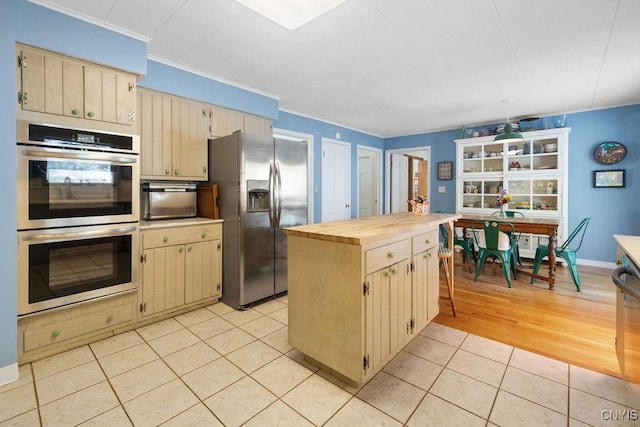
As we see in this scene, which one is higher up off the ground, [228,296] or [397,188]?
[397,188]

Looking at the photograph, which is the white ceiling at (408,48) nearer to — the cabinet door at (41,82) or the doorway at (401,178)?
the cabinet door at (41,82)

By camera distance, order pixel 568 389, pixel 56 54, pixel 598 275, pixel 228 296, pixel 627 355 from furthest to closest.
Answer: pixel 598 275 → pixel 228 296 → pixel 56 54 → pixel 568 389 → pixel 627 355

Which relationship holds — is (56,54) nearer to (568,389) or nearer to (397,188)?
(568,389)

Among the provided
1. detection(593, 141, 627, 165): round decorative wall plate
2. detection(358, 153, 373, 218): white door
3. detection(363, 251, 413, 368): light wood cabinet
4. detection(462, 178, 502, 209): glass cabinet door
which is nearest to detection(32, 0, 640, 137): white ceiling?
detection(593, 141, 627, 165): round decorative wall plate

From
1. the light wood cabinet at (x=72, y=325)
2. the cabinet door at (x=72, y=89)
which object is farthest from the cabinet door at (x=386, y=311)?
the cabinet door at (x=72, y=89)

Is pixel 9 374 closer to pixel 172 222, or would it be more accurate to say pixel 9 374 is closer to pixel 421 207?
pixel 172 222

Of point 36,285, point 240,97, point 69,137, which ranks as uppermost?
point 240,97

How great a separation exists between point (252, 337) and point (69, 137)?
212 cm

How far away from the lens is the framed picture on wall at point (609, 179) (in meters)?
4.37

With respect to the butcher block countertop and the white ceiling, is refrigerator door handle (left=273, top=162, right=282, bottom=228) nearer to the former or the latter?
the white ceiling

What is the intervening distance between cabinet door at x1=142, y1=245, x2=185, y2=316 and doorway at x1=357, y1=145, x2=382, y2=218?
4557 millimetres

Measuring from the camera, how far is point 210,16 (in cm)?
221

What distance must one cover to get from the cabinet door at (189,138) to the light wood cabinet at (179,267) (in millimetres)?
664

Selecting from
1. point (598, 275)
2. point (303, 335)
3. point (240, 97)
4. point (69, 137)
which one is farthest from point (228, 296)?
point (598, 275)
